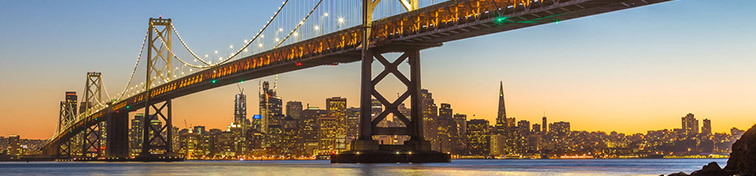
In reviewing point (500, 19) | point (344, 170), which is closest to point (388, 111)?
point (344, 170)

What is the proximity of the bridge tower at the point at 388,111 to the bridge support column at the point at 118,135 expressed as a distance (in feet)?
188

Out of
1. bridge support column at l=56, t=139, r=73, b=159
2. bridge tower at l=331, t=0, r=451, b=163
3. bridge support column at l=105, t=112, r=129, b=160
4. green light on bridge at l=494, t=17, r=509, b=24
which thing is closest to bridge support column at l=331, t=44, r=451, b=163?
bridge tower at l=331, t=0, r=451, b=163

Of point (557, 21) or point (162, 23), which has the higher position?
point (162, 23)

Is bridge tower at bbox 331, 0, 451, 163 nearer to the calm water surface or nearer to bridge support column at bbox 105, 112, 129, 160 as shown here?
the calm water surface

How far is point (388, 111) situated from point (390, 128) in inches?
37.1

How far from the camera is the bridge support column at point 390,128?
181 feet

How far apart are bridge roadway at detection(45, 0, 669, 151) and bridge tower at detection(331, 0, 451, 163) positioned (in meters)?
0.56

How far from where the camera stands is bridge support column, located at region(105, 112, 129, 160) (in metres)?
108

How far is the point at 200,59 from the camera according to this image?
91750 mm

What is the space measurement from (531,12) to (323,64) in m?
23.7

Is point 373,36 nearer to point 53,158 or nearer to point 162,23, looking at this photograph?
point 162,23

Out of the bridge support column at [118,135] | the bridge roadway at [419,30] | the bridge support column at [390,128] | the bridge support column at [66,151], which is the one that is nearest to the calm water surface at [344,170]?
the bridge support column at [390,128]

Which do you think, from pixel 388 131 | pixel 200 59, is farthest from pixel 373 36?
pixel 200 59

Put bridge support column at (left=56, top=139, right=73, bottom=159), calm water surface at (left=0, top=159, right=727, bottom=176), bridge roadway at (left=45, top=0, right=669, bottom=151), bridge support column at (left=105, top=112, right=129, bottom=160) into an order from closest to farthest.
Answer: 1. bridge roadway at (left=45, top=0, right=669, bottom=151)
2. calm water surface at (left=0, top=159, right=727, bottom=176)
3. bridge support column at (left=105, top=112, right=129, bottom=160)
4. bridge support column at (left=56, top=139, right=73, bottom=159)
